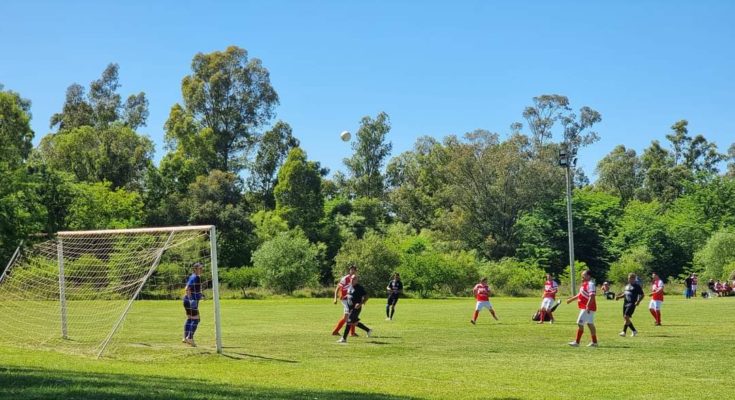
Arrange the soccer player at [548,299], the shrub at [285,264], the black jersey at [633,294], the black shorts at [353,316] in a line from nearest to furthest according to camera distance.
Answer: the black shorts at [353,316], the black jersey at [633,294], the soccer player at [548,299], the shrub at [285,264]

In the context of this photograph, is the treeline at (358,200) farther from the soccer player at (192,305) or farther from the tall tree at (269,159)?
the soccer player at (192,305)

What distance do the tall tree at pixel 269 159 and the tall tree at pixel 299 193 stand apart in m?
6.14

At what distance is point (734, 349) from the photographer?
56.5 feet

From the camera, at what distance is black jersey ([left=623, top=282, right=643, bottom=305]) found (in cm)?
2183

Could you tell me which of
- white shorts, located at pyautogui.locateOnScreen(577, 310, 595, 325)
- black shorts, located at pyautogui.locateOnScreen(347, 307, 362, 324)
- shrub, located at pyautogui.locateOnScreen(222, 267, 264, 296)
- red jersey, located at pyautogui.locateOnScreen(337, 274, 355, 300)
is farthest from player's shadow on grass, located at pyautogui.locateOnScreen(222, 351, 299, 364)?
shrub, located at pyautogui.locateOnScreen(222, 267, 264, 296)

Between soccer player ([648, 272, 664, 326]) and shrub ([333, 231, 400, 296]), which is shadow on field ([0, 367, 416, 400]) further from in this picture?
shrub ([333, 231, 400, 296])

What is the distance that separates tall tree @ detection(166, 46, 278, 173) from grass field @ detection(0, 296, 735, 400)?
156 ft

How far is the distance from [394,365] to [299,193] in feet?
169

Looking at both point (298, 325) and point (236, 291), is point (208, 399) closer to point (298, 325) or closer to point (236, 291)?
point (298, 325)

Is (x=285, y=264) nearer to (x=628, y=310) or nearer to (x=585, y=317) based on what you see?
(x=628, y=310)

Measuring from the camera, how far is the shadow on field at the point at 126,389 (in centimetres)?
955

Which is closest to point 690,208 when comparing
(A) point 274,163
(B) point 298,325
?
(A) point 274,163

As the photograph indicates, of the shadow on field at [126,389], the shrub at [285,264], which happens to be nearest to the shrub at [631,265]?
the shrub at [285,264]

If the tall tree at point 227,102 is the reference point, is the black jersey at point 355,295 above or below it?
below
